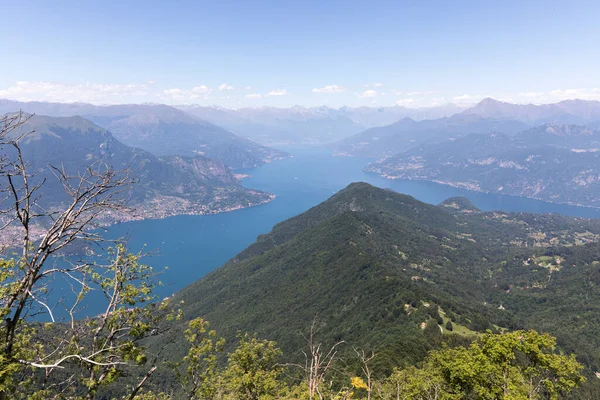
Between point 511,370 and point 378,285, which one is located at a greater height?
point 511,370

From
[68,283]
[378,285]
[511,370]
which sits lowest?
[378,285]

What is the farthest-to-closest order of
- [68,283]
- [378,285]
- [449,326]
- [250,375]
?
[378,285], [449,326], [250,375], [68,283]

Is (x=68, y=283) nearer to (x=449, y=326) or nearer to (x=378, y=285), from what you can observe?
(x=449, y=326)

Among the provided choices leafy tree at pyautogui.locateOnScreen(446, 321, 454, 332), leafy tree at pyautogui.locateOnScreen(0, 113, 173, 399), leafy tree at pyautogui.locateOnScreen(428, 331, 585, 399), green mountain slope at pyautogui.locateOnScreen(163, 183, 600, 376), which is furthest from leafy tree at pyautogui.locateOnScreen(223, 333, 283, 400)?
leafy tree at pyautogui.locateOnScreen(446, 321, 454, 332)

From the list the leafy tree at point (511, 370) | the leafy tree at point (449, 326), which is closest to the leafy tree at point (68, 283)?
the leafy tree at point (511, 370)

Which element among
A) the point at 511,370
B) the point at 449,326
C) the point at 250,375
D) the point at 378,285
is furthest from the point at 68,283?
the point at 378,285

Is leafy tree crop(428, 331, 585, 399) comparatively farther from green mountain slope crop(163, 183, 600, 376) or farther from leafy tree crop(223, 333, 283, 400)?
green mountain slope crop(163, 183, 600, 376)

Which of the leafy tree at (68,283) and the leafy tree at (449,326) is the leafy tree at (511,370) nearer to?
the leafy tree at (68,283)

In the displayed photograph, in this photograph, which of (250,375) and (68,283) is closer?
(68,283)
